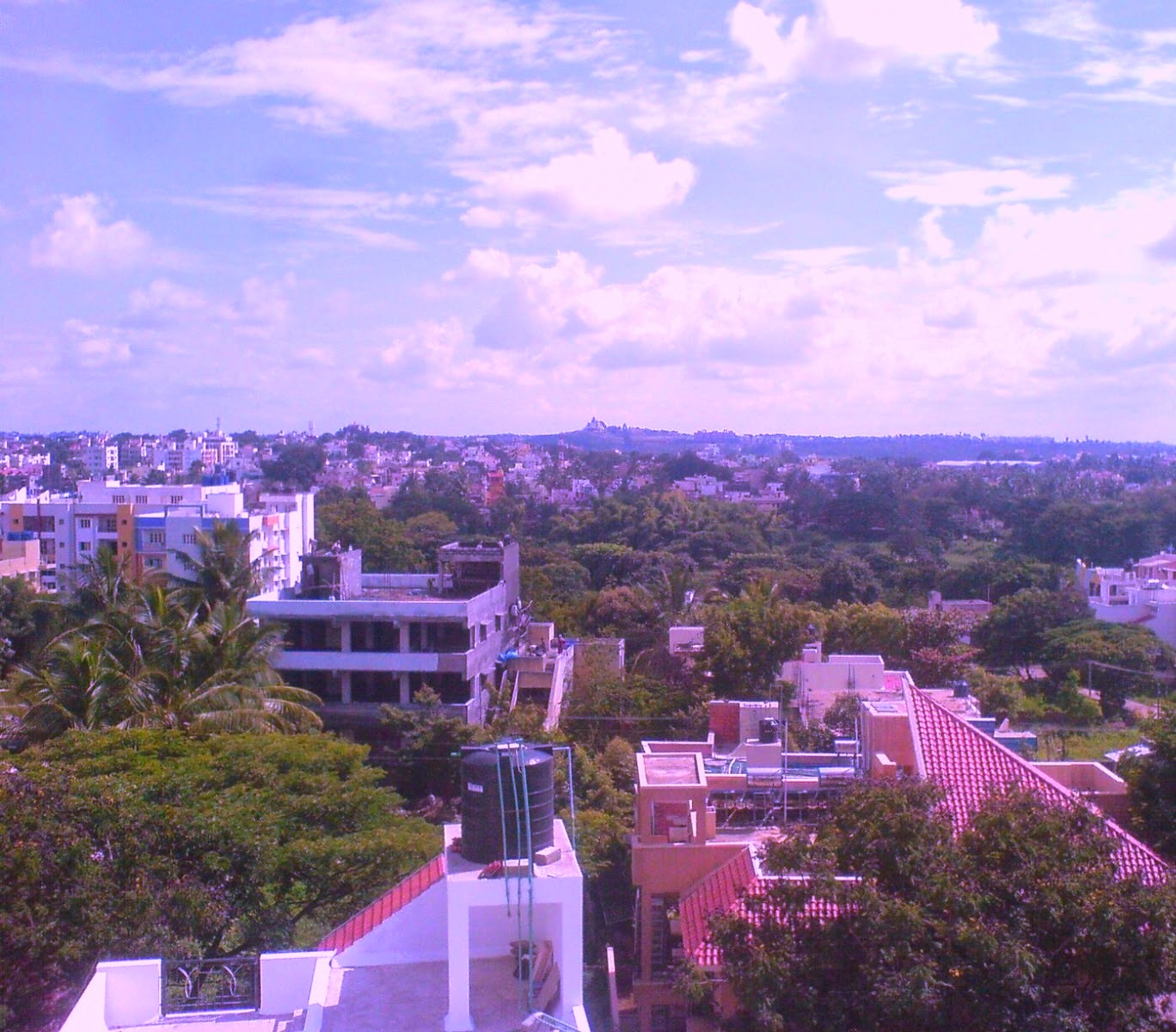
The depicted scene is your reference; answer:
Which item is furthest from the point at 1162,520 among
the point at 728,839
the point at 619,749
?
the point at 728,839

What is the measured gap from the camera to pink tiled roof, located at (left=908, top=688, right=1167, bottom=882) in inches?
410

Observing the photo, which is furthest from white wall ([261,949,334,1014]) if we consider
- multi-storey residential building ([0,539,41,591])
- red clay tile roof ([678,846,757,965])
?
multi-storey residential building ([0,539,41,591])

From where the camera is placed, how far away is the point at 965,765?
11672 mm

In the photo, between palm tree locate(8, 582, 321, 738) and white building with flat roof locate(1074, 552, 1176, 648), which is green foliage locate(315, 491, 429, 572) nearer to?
white building with flat roof locate(1074, 552, 1176, 648)

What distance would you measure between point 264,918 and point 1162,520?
226ft

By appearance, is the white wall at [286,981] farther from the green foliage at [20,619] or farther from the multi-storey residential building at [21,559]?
the multi-storey residential building at [21,559]

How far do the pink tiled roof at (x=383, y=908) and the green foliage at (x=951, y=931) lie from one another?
202cm

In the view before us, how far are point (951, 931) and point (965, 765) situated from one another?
197 inches

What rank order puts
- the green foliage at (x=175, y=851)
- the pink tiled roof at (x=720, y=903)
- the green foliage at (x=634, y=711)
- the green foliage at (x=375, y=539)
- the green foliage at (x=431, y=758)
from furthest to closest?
the green foliage at (x=375, y=539)
the green foliage at (x=634, y=711)
the green foliage at (x=431, y=758)
the green foliage at (x=175, y=851)
the pink tiled roof at (x=720, y=903)

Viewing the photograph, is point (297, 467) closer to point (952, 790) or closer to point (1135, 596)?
point (1135, 596)

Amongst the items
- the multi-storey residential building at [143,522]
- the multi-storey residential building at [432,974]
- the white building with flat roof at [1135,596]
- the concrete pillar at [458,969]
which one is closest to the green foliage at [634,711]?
the multi-storey residential building at [432,974]

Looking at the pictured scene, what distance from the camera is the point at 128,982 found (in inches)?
269

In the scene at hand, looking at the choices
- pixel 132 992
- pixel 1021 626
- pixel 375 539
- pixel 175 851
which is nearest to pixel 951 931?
pixel 132 992

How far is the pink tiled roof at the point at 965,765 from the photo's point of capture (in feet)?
34.1
